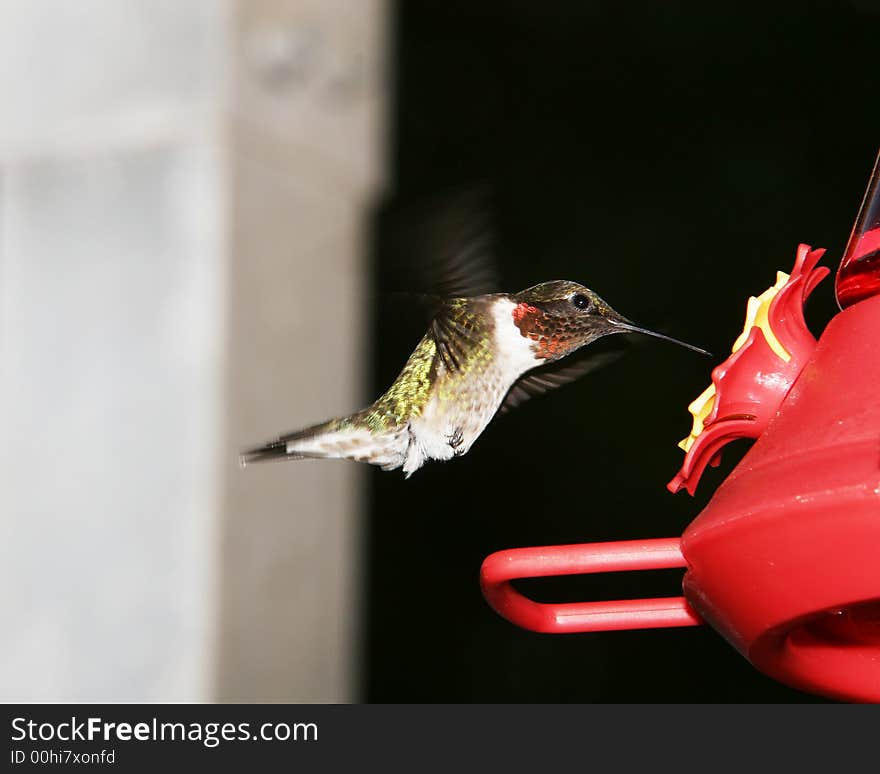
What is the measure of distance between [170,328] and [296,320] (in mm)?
347

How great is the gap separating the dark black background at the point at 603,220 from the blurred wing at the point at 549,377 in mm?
2610

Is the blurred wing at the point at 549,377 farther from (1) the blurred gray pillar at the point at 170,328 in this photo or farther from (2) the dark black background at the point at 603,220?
(2) the dark black background at the point at 603,220

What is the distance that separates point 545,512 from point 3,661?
1.83m

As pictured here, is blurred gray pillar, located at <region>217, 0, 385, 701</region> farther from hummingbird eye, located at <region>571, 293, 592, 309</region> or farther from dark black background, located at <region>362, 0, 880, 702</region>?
hummingbird eye, located at <region>571, 293, 592, 309</region>

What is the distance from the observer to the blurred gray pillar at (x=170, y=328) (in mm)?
3074

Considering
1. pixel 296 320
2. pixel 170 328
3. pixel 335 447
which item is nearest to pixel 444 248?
pixel 335 447

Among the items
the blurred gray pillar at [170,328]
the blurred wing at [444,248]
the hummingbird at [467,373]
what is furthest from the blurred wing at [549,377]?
the blurred gray pillar at [170,328]

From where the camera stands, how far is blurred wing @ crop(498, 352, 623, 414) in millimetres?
1254

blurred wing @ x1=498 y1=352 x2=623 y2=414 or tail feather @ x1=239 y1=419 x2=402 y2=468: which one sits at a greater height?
blurred wing @ x1=498 y1=352 x2=623 y2=414

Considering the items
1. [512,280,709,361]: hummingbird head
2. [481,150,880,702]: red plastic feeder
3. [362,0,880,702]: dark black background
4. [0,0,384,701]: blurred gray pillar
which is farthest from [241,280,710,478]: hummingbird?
[362,0,880,702]: dark black background

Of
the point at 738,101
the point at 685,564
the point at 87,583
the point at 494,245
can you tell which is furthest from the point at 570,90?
the point at 685,564

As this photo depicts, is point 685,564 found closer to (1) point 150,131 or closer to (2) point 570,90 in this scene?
(1) point 150,131
